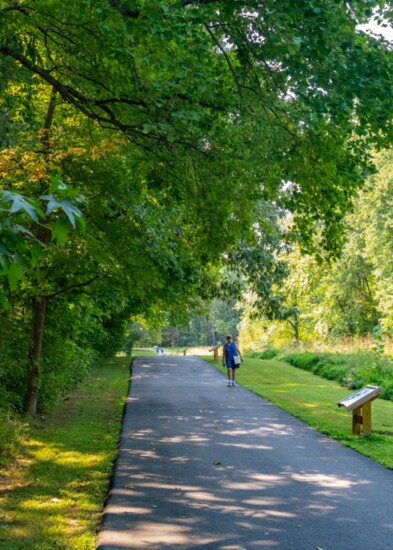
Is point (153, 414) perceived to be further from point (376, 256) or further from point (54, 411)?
point (376, 256)

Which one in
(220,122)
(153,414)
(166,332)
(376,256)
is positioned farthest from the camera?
(166,332)

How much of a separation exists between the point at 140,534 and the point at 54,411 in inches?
370

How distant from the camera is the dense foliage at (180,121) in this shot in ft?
24.7

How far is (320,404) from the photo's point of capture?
1627 cm

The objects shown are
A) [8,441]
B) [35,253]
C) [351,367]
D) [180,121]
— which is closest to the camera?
[35,253]

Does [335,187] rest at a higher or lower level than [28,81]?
lower

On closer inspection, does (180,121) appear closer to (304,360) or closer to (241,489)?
(241,489)

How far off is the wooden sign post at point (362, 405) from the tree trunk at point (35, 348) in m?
6.38

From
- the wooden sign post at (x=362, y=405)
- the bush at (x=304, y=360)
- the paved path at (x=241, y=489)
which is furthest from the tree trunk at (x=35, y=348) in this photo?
the bush at (x=304, y=360)

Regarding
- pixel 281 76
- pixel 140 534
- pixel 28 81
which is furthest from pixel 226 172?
pixel 140 534

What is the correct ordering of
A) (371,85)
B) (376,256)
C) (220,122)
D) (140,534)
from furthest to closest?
(376,256) < (220,122) < (371,85) < (140,534)

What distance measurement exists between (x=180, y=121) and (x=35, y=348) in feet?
23.9

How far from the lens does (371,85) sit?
7.67m

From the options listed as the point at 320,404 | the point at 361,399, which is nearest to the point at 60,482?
the point at 361,399
